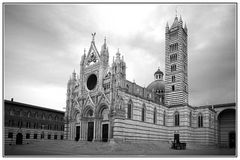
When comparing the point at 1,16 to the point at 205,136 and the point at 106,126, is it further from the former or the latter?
the point at 205,136

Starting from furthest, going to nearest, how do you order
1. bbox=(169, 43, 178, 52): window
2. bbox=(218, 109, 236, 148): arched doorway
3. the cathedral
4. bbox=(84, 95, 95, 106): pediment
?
bbox=(218, 109, 236, 148): arched doorway
bbox=(169, 43, 178, 52): window
bbox=(84, 95, 95, 106): pediment
the cathedral

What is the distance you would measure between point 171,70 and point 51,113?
28432 mm

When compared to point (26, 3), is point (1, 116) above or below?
below

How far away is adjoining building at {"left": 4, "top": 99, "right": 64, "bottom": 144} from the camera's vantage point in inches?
1842

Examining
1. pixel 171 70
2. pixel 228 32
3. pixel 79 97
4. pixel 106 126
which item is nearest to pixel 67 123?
pixel 79 97

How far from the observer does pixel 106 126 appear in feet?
119

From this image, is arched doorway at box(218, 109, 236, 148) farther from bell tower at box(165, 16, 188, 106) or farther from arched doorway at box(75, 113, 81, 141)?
arched doorway at box(75, 113, 81, 141)

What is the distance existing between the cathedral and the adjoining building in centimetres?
1225

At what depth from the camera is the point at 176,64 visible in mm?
48906

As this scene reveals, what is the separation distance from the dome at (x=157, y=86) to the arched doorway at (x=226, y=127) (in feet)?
47.3

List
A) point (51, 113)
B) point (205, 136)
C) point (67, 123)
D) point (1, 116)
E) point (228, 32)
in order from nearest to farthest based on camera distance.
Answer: point (1, 116)
point (228, 32)
point (67, 123)
point (205, 136)
point (51, 113)

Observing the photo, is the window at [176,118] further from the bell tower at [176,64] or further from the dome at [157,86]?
the dome at [157,86]

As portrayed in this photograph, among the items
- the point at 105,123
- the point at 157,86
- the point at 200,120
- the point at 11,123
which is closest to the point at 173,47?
the point at 157,86

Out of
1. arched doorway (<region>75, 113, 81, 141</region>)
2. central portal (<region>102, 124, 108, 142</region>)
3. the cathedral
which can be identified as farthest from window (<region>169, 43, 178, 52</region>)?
arched doorway (<region>75, 113, 81, 141</region>)
